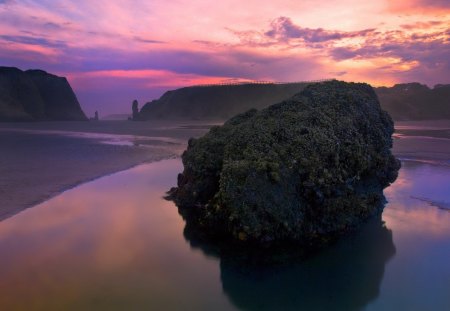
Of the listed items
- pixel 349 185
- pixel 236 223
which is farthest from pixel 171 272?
pixel 349 185

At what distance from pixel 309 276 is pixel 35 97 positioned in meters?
93.3

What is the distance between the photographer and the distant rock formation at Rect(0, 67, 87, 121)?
76569 millimetres

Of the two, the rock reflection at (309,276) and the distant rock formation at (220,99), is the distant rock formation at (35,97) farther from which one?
the rock reflection at (309,276)

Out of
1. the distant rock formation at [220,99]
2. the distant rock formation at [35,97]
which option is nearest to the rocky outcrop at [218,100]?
the distant rock formation at [220,99]

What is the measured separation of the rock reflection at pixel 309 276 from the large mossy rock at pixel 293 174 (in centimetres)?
56

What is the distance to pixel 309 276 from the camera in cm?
630

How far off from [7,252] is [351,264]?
6677 millimetres

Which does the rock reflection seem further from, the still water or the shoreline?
the shoreline

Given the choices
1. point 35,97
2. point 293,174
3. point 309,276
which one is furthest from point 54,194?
point 35,97

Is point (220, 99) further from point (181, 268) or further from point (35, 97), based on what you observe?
point (181, 268)

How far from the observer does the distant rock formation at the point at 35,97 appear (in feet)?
251

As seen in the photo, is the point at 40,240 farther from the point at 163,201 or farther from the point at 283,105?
the point at 283,105

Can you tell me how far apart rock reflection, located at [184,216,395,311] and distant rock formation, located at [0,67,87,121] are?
76.7 m

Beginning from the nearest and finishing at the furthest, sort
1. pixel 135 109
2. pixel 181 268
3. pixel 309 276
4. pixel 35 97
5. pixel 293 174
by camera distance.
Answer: pixel 309 276 → pixel 181 268 → pixel 293 174 → pixel 35 97 → pixel 135 109
